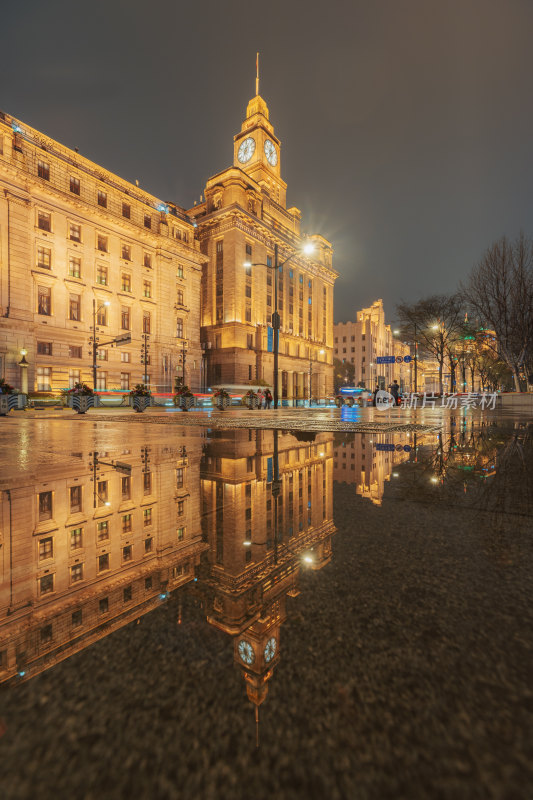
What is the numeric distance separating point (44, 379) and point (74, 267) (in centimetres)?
1055

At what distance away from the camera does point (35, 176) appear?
29281 mm

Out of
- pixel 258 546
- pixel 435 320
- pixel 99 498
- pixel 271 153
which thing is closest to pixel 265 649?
pixel 258 546

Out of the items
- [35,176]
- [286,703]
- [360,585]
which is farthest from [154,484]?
[35,176]

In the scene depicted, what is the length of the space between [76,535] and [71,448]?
3624 millimetres

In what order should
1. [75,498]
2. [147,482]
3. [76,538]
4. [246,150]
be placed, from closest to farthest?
1. [76,538]
2. [75,498]
3. [147,482]
4. [246,150]

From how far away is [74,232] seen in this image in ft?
106

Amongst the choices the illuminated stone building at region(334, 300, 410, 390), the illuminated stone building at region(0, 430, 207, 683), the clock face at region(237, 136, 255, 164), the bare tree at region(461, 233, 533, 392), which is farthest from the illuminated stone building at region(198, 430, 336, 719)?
the illuminated stone building at region(334, 300, 410, 390)

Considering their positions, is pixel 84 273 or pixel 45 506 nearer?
pixel 45 506

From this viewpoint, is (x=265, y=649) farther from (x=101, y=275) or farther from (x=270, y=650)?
(x=101, y=275)

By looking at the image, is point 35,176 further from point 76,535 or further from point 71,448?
point 76,535

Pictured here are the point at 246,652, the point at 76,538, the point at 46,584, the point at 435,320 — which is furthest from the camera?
the point at 435,320

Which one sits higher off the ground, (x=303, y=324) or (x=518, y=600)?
(x=303, y=324)

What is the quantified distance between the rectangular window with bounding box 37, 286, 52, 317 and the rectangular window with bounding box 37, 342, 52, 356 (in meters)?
Answer: 2.45

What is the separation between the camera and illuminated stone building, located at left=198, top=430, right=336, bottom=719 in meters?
1.05
